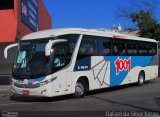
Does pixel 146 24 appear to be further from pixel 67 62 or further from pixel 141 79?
pixel 67 62

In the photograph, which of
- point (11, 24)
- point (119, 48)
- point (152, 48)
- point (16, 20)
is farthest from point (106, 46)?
point (11, 24)

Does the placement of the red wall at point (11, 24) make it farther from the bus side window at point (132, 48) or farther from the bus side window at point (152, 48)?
the bus side window at point (152, 48)

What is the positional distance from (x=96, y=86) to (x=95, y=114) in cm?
666

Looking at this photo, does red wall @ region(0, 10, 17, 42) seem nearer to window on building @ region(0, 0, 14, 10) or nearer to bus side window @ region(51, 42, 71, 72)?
window on building @ region(0, 0, 14, 10)

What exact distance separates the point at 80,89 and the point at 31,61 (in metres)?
2.66

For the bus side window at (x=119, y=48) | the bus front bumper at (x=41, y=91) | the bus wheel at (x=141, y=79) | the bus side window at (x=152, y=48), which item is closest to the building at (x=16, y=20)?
the bus side window at (x=119, y=48)

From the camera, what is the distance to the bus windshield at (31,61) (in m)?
16.0

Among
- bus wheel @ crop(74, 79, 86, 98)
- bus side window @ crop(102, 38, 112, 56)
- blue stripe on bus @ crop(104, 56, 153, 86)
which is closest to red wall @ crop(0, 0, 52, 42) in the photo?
bus side window @ crop(102, 38, 112, 56)

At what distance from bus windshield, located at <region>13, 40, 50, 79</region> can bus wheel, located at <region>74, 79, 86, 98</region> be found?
2.17 metres

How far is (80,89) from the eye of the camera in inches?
695

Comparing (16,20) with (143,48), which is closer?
(143,48)

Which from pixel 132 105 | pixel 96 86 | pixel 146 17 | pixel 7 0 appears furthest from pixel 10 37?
pixel 146 17

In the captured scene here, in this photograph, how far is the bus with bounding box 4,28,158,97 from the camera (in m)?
16.0

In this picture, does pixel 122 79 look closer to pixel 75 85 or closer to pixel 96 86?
pixel 96 86
